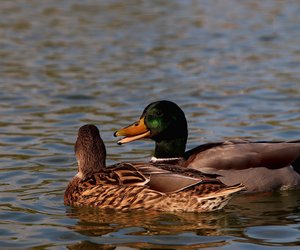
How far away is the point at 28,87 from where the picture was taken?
50.2 feet

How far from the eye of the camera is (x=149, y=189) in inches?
348

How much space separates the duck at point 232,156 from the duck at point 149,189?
102 centimetres

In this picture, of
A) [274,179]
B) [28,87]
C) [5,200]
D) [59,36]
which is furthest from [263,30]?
[5,200]

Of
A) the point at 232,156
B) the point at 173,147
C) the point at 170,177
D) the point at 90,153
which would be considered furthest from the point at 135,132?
the point at 170,177

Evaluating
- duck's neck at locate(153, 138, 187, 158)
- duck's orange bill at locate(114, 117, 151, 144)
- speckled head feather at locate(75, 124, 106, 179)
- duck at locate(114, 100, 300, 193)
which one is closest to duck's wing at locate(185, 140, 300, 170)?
duck at locate(114, 100, 300, 193)

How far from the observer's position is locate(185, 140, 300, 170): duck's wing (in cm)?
989

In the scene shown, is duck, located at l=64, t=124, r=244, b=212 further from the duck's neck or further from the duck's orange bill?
the duck's neck

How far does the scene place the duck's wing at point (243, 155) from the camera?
9891 mm

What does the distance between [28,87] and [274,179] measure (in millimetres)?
6239

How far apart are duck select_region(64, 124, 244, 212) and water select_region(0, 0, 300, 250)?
108 millimetres

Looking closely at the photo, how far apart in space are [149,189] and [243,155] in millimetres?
1497

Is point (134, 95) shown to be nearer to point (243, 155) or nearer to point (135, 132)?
point (135, 132)

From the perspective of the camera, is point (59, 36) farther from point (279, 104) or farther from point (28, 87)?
point (279, 104)

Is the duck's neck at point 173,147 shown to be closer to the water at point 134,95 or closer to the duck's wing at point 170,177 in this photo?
the water at point 134,95
